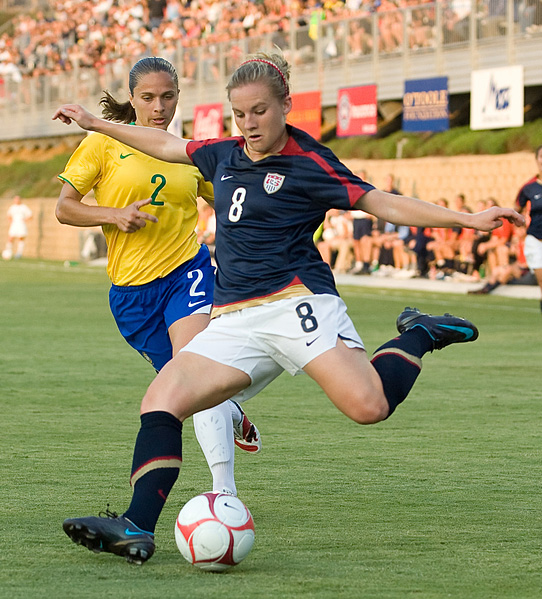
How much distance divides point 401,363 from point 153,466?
4.00 feet

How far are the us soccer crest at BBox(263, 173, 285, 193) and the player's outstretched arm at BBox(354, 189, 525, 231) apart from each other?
329mm

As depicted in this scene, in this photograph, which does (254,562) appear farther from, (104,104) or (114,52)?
(114,52)

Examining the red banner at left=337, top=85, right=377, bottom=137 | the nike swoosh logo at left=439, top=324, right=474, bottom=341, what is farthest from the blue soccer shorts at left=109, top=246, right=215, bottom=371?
the red banner at left=337, top=85, right=377, bottom=137

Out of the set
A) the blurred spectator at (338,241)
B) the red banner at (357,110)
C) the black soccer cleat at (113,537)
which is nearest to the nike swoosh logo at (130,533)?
the black soccer cleat at (113,537)

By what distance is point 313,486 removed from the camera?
6438 mm

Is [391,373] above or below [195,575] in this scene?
above

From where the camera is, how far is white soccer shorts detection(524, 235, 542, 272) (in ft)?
48.1

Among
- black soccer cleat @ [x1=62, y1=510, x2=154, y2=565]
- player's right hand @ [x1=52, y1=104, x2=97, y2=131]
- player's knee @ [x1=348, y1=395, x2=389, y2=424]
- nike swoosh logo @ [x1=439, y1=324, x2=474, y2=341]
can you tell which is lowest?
black soccer cleat @ [x1=62, y1=510, x2=154, y2=565]

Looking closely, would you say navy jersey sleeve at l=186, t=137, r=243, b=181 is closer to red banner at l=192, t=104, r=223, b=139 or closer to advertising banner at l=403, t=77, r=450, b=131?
advertising banner at l=403, t=77, r=450, b=131

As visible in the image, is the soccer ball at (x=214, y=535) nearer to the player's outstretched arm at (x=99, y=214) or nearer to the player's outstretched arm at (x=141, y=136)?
the player's outstretched arm at (x=99, y=214)

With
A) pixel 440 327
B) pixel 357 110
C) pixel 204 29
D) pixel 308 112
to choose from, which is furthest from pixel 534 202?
pixel 204 29

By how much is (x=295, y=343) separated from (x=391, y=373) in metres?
0.52

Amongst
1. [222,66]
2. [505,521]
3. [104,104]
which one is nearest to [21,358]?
[104,104]

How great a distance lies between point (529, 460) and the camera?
7.23 m
